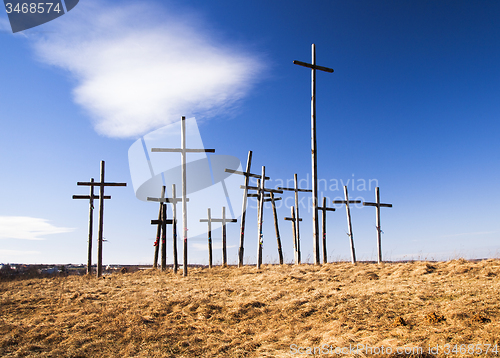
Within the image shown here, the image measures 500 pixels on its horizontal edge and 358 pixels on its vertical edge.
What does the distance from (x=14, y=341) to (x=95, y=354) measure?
246 cm

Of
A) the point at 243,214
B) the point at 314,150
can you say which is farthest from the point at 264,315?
the point at 243,214

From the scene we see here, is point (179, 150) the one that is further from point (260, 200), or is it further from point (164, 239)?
point (164, 239)

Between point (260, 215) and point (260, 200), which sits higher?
point (260, 200)

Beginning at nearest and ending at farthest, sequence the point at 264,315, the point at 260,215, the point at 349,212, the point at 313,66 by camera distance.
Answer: the point at 264,315
the point at 313,66
the point at 260,215
the point at 349,212

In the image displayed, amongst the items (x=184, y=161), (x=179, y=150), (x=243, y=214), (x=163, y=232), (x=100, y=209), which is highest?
(x=179, y=150)

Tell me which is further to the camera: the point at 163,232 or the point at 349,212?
the point at 349,212

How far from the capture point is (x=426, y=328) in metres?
7.03

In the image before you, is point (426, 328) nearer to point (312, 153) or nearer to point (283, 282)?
point (283, 282)

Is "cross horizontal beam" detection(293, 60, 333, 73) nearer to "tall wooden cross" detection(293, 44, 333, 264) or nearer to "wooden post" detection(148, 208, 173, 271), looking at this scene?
"tall wooden cross" detection(293, 44, 333, 264)

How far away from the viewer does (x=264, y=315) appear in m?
9.45

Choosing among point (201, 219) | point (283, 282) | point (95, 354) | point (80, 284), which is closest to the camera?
point (95, 354)

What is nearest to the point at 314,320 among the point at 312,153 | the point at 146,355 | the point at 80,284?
the point at 146,355

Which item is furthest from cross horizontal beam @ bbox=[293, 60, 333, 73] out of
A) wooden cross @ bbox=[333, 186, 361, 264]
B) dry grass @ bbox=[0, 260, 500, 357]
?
dry grass @ bbox=[0, 260, 500, 357]

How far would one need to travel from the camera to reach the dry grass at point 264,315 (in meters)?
7.24
